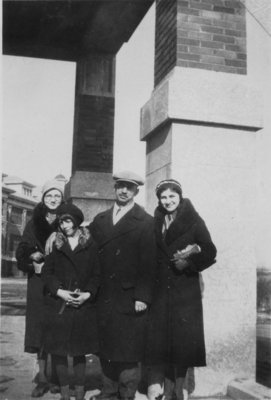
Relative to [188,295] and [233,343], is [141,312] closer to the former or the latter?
[188,295]

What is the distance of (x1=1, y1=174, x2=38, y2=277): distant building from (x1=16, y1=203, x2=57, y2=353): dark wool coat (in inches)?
1422

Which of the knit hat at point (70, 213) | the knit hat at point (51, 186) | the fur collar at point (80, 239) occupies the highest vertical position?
the knit hat at point (51, 186)

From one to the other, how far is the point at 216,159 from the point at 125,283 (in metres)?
1.53

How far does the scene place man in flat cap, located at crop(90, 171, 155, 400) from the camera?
11.7 feet

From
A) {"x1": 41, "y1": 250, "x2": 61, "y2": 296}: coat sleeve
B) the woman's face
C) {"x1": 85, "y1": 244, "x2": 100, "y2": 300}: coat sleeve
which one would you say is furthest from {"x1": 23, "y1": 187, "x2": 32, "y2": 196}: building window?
{"x1": 85, "y1": 244, "x2": 100, "y2": 300}: coat sleeve

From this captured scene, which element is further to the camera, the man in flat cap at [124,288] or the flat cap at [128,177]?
the flat cap at [128,177]

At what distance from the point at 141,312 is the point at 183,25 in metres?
2.74

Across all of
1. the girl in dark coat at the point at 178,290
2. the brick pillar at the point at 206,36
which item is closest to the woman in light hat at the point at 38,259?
the girl in dark coat at the point at 178,290

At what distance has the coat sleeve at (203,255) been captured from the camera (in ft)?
11.8

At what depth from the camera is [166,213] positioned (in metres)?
3.76

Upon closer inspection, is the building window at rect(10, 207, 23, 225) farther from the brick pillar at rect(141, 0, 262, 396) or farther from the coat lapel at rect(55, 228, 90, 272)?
the coat lapel at rect(55, 228, 90, 272)

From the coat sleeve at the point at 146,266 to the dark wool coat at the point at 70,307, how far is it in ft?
1.12

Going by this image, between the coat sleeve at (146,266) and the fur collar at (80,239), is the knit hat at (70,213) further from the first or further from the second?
the coat sleeve at (146,266)

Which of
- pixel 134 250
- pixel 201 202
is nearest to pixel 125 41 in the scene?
pixel 201 202
